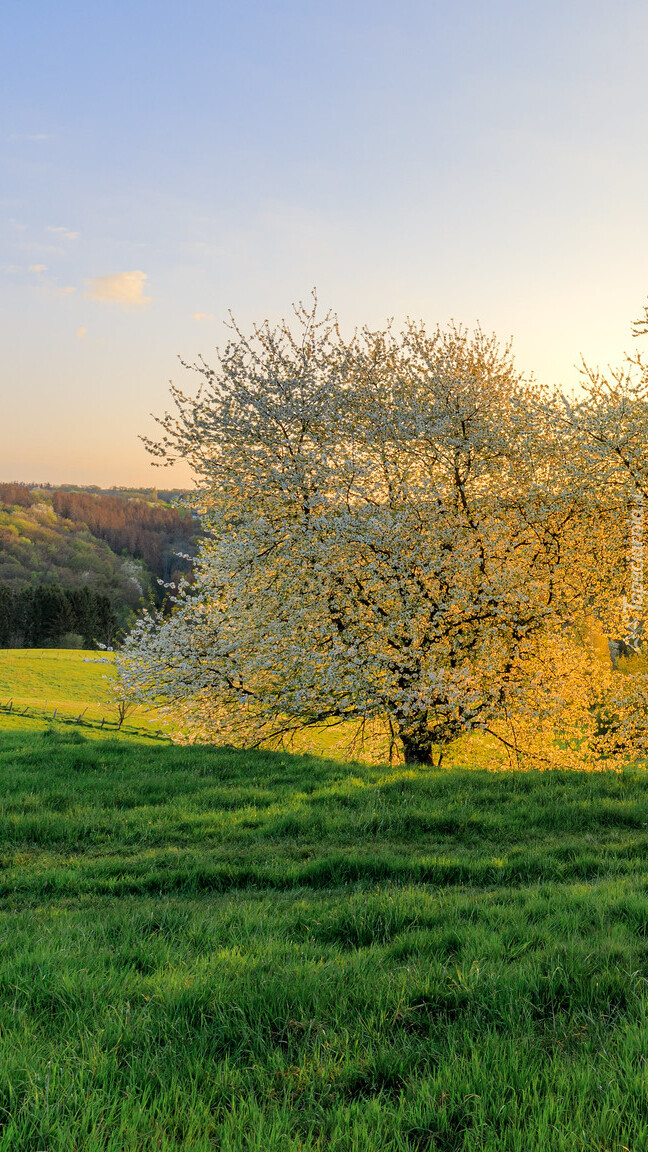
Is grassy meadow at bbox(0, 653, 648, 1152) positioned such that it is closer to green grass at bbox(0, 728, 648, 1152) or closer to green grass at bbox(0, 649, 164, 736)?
green grass at bbox(0, 728, 648, 1152)

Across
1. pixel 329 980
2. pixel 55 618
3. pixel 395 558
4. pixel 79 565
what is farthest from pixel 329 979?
pixel 79 565

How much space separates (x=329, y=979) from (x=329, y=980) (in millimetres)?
12

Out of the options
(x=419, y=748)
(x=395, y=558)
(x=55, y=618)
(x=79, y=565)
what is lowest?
(x=55, y=618)

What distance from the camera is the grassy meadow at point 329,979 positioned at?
326 centimetres

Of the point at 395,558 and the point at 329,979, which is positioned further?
the point at 395,558

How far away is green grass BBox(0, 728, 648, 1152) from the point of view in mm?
3264

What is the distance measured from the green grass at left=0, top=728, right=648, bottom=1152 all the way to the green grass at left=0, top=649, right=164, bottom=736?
18605mm

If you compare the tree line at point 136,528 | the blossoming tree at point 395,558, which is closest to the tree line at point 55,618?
the tree line at point 136,528

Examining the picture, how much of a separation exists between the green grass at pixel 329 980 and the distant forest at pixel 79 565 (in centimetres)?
1072

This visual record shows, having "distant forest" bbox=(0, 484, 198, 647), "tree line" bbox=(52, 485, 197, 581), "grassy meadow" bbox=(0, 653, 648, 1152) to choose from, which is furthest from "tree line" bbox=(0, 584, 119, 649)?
"grassy meadow" bbox=(0, 653, 648, 1152)

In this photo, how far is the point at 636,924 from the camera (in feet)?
18.0

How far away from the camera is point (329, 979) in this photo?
4578mm

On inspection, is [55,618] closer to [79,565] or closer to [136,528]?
[79,565]

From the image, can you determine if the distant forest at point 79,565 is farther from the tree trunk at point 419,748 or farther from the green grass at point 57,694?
the tree trunk at point 419,748
